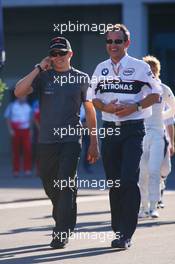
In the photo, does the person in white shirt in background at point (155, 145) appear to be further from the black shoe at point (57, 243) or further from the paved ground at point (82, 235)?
the black shoe at point (57, 243)

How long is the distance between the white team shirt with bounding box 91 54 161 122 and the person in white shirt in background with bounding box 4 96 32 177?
10489 mm

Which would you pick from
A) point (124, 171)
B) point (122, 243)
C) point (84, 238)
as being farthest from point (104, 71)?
point (84, 238)

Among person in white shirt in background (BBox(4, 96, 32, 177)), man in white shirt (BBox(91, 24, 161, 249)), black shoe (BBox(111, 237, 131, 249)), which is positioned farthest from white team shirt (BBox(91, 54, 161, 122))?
person in white shirt in background (BBox(4, 96, 32, 177))

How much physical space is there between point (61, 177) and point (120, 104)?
3.01 feet

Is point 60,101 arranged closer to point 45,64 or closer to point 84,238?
point 45,64

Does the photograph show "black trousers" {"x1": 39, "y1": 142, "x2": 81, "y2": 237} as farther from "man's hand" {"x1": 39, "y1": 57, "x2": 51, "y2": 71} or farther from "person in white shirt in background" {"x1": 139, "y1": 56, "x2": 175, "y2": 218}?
"person in white shirt in background" {"x1": 139, "y1": 56, "x2": 175, "y2": 218}

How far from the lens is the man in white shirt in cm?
945

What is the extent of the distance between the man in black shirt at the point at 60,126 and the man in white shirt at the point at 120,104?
0.17 m

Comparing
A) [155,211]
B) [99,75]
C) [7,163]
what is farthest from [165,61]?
[99,75]

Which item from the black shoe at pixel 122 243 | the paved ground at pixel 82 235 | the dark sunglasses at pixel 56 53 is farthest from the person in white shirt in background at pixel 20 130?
the black shoe at pixel 122 243

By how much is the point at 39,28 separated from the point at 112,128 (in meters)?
17.8

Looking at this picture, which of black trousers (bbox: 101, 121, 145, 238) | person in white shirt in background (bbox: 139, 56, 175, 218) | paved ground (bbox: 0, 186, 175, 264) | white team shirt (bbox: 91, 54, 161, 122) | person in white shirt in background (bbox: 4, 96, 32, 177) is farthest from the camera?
person in white shirt in background (bbox: 4, 96, 32, 177)

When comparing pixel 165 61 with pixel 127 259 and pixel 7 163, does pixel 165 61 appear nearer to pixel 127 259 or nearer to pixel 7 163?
pixel 7 163

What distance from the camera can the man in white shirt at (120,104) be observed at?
31.0 ft
